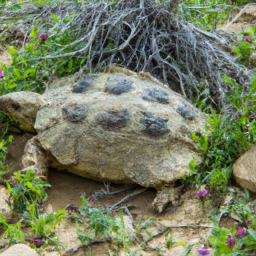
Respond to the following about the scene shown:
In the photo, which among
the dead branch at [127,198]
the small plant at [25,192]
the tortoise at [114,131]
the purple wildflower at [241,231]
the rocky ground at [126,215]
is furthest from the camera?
the tortoise at [114,131]

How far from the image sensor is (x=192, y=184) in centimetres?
306

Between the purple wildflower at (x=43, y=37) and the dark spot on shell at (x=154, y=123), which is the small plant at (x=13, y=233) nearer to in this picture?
the dark spot on shell at (x=154, y=123)

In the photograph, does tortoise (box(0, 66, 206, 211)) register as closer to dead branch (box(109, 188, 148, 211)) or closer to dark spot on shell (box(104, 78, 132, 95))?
dark spot on shell (box(104, 78, 132, 95))

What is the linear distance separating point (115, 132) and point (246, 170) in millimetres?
1070

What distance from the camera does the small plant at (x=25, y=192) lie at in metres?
2.84

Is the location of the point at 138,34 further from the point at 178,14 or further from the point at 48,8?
the point at 48,8

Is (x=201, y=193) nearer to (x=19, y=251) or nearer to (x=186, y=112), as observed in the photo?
(x=186, y=112)

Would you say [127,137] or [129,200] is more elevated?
[127,137]

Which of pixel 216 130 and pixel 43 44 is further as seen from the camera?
pixel 43 44

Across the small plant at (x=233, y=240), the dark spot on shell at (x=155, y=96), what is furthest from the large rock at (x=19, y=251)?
the dark spot on shell at (x=155, y=96)

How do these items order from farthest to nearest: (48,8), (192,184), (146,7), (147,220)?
1. (48,8)
2. (146,7)
3. (192,184)
4. (147,220)

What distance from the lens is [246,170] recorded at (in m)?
2.74

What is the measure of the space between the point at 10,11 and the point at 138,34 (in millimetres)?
1817

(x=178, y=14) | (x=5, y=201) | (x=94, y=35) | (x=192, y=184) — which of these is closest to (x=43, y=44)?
(x=94, y=35)
